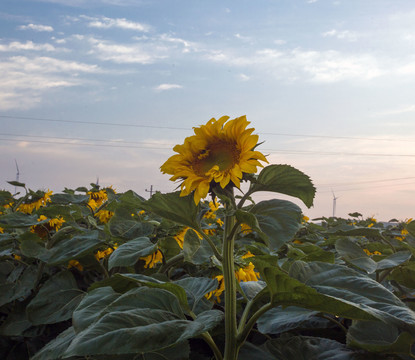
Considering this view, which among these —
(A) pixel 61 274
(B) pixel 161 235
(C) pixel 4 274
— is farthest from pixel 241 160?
(C) pixel 4 274

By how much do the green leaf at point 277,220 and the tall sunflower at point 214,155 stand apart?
0.11 m

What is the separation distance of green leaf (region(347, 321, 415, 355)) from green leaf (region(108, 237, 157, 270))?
23.1 inches

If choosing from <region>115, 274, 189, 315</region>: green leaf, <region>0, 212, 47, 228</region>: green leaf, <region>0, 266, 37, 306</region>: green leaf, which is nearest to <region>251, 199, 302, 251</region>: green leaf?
<region>115, 274, 189, 315</region>: green leaf

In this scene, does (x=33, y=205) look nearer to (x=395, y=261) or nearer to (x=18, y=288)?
(x=18, y=288)

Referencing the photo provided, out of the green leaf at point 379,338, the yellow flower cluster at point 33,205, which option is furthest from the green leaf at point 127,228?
the yellow flower cluster at point 33,205

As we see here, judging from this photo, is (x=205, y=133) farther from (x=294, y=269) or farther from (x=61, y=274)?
(x=61, y=274)

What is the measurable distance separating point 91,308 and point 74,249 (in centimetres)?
67

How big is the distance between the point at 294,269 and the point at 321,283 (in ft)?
0.20

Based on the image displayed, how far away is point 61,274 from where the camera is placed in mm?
1543

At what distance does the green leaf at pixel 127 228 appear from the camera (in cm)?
155

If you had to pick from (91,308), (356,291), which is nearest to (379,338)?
(356,291)

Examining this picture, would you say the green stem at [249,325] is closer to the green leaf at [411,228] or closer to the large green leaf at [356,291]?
the large green leaf at [356,291]

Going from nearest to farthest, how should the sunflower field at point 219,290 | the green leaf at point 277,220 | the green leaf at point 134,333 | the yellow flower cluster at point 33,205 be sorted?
the green leaf at point 134,333 < the sunflower field at point 219,290 < the green leaf at point 277,220 < the yellow flower cluster at point 33,205

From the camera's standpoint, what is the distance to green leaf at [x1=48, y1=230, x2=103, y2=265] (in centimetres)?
148
